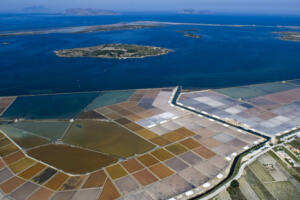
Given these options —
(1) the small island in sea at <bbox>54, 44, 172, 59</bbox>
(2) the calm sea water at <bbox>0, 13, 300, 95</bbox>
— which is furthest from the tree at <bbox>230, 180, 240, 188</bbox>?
(1) the small island in sea at <bbox>54, 44, 172, 59</bbox>

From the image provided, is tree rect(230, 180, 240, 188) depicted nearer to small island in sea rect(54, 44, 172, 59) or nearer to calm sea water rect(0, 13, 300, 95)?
calm sea water rect(0, 13, 300, 95)

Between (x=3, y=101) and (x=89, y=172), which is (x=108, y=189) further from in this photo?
(x=3, y=101)

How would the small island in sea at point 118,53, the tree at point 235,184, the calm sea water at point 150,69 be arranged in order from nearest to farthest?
the tree at point 235,184
the calm sea water at point 150,69
the small island in sea at point 118,53

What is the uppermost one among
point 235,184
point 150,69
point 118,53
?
point 118,53

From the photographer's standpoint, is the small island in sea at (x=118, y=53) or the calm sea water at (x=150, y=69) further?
the small island in sea at (x=118, y=53)

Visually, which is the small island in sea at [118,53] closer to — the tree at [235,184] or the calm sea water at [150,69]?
the calm sea water at [150,69]

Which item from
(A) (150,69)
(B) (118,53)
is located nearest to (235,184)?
(A) (150,69)

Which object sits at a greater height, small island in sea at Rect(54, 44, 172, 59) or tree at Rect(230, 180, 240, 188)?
small island in sea at Rect(54, 44, 172, 59)

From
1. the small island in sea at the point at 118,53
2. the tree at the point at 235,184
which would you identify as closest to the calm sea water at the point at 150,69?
the small island in sea at the point at 118,53

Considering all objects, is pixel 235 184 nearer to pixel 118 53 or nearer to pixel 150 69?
pixel 150 69

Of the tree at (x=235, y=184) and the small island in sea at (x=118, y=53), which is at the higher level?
the small island in sea at (x=118, y=53)

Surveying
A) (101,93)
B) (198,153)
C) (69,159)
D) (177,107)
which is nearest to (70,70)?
(101,93)
